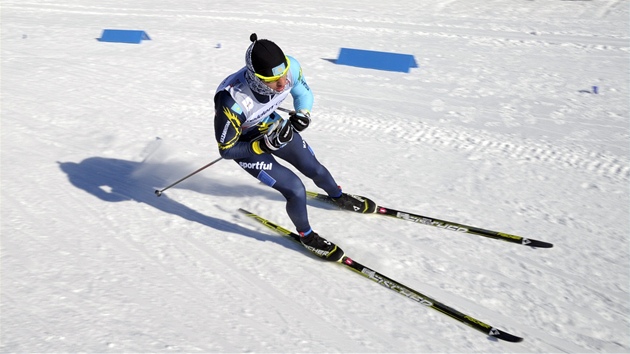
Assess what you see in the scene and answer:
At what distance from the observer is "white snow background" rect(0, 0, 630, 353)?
447 centimetres

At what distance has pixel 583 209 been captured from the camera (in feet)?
19.5

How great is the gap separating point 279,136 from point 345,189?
5.63 ft

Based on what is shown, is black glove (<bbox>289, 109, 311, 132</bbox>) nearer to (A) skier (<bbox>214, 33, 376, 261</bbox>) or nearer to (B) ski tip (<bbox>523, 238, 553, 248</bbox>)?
(A) skier (<bbox>214, 33, 376, 261</bbox>)

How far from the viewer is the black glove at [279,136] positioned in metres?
4.86

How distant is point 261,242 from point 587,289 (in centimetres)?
276

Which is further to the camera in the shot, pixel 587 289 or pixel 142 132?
pixel 142 132

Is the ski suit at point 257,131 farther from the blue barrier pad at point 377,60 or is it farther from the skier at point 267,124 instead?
the blue barrier pad at point 377,60

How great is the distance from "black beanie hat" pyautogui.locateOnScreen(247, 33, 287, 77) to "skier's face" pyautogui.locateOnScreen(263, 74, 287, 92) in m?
0.09

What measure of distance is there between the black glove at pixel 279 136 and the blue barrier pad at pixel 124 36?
697cm

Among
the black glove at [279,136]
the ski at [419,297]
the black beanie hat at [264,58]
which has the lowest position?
the ski at [419,297]

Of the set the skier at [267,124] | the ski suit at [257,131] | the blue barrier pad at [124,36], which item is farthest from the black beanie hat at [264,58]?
the blue barrier pad at [124,36]

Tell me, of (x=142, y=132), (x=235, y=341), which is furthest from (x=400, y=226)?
(x=142, y=132)

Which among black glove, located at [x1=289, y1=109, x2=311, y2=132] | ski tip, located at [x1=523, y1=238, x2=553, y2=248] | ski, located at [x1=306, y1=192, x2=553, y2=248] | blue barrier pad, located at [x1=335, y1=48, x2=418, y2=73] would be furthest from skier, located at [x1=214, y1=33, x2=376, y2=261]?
blue barrier pad, located at [x1=335, y1=48, x2=418, y2=73]

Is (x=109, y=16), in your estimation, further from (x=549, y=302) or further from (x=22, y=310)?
(x=549, y=302)
